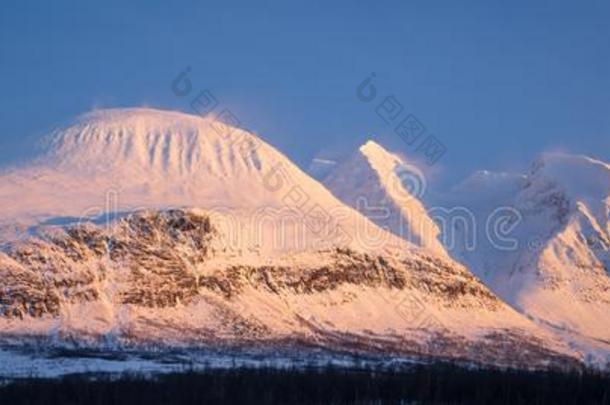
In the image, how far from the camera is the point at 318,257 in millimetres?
149500

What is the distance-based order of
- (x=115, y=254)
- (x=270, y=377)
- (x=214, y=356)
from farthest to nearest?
(x=115, y=254)
(x=214, y=356)
(x=270, y=377)

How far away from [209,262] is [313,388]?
66.3 meters

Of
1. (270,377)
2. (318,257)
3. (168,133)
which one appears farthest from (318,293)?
(270,377)

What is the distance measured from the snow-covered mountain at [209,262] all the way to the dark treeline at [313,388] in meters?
35.5

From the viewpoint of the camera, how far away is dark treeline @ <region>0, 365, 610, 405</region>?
6462 cm

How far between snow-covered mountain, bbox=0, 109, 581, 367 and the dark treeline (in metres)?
35.5

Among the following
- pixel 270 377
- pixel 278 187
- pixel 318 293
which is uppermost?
pixel 278 187

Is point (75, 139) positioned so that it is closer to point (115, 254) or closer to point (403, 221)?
point (115, 254)

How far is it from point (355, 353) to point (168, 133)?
65.1 metres

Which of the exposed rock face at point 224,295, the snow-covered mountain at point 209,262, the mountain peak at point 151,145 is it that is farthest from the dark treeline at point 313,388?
the mountain peak at point 151,145

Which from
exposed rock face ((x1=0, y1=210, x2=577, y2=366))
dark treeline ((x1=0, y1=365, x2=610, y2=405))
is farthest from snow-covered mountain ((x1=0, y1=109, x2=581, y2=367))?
dark treeline ((x1=0, y1=365, x2=610, y2=405))

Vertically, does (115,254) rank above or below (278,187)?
below

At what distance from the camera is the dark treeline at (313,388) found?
6462cm

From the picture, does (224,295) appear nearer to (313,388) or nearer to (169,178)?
(169,178)
